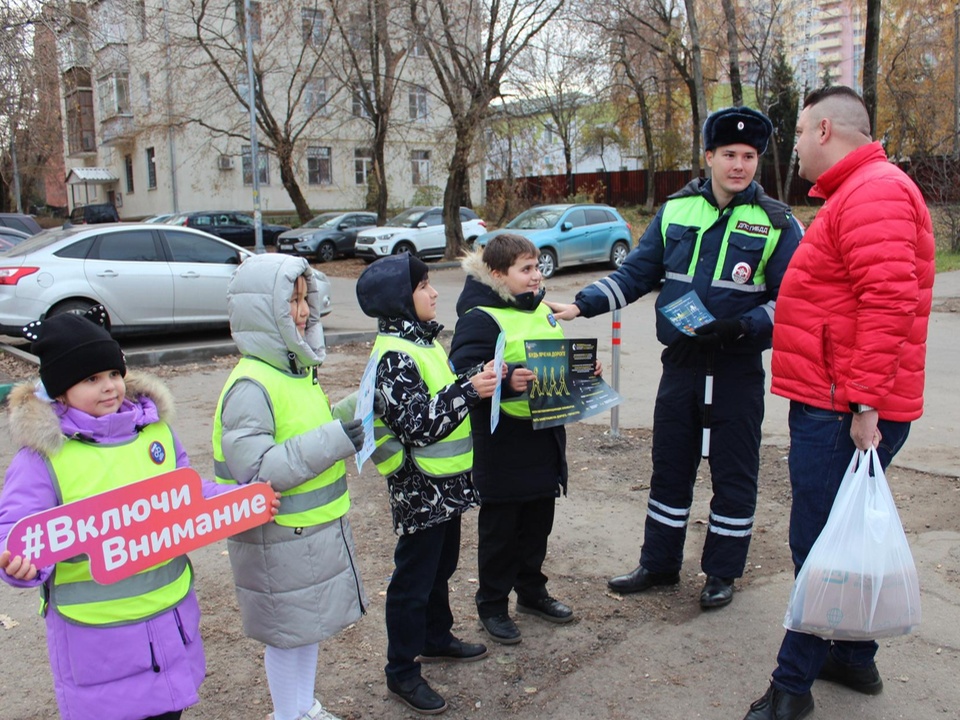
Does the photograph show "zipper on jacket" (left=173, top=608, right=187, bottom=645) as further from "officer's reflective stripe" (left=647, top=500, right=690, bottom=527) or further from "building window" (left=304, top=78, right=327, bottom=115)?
"building window" (left=304, top=78, right=327, bottom=115)

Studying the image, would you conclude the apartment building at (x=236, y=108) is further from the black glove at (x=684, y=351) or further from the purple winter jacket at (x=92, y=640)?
the purple winter jacket at (x=92, y=640)

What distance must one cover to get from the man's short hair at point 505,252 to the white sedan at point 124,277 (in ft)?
20.7

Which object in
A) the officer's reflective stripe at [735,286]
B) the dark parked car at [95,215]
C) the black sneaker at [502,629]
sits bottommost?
the black sneaker at [502,629]

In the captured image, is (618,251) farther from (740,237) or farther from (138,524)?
(138,524)

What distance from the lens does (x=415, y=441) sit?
293 centimetres

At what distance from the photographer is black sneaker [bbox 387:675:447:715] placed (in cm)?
304

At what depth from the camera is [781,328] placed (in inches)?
120

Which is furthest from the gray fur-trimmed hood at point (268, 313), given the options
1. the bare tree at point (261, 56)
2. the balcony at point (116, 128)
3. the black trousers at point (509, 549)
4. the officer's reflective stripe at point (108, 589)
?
the balcony at point (116, 128)

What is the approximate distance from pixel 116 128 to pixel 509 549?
140 ft

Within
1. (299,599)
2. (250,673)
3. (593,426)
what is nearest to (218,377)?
(593,426)

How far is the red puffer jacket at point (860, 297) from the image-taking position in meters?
2.63

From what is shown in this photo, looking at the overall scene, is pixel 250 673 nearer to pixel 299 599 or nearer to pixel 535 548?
pixel 299 599

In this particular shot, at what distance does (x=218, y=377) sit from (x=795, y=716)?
23.9 feet

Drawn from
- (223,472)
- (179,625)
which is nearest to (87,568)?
(179,625)
